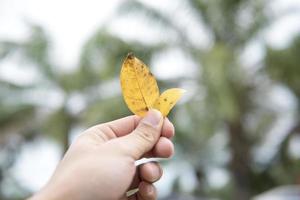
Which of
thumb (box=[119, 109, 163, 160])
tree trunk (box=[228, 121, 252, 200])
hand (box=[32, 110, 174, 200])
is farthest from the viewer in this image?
tree trunk (box=[228, 121, 252, 200])

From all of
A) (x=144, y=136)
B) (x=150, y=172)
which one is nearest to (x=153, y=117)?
(x=144, y=136)

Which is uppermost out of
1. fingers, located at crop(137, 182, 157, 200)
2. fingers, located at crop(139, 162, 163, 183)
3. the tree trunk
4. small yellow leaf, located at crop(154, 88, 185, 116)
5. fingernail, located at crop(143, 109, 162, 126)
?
small yellow leaf, located at crop(154, 88, 185, 116)

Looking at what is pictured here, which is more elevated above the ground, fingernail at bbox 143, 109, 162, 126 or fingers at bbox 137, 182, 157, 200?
fingernail at bbox 143, 109, 162, 126

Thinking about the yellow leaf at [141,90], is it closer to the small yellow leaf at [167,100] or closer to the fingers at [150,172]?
the small yellow leaf at [167,100]

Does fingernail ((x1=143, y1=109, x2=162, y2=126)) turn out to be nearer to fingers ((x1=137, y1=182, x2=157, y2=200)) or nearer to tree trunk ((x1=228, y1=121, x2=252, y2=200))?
fingers ((x1=137, y1=182, x2=157, y2=200))

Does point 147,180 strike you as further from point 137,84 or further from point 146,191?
point 137,84

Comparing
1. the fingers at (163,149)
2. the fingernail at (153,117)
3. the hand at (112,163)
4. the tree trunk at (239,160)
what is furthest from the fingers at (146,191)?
the tree trunk at (239,160)

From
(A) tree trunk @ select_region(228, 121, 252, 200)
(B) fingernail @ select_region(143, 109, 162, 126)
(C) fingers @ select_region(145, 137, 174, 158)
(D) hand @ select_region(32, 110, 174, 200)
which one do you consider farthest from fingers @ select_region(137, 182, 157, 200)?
(A) tree trunk @ select_region(228, 121, 252, 200)

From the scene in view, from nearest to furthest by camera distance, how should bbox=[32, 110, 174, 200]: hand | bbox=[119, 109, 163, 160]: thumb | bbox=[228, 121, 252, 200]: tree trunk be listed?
1. bbox=[32, 110, 174, 200]: hand
2. bbox=[119, 109, 163, 160]: thumb
3. bbox=[228, 121, 252, 200]: tree trunk
